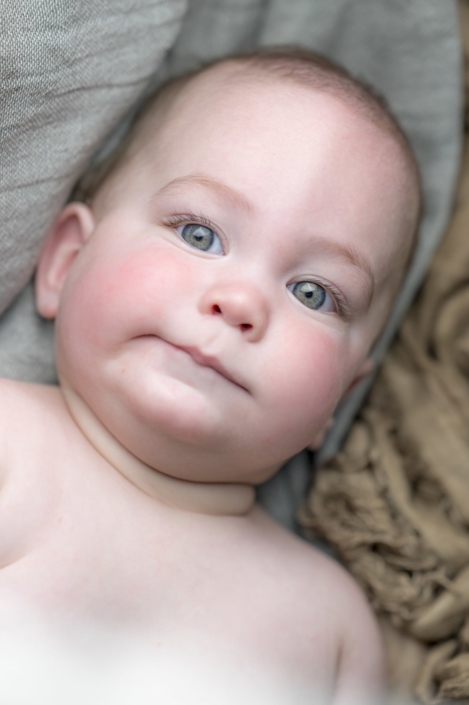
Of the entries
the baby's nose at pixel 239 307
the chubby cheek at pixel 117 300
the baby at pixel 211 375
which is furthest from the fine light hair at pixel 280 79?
the baby's nose at pixel 239 307

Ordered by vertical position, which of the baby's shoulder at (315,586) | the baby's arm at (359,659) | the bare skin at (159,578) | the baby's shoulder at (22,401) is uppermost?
the baby's shoulder at (22,401)

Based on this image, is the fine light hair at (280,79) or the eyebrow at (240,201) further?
the fine light hair at (280,79)

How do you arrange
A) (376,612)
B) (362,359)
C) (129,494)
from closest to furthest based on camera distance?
(129,494) < (362,359) < (376,612)

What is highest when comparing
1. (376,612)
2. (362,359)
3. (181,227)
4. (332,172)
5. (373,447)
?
(332,172)

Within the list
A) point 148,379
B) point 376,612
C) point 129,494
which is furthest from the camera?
point 376,612

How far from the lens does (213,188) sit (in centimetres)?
114

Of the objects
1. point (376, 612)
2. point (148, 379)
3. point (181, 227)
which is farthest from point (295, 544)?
point (181, 227)

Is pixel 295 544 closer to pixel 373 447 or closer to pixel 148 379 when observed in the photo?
pixel 373 447

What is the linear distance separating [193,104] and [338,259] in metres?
0.35

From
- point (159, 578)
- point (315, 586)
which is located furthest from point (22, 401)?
point (315, 586)

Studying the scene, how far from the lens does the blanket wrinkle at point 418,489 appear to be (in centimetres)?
136

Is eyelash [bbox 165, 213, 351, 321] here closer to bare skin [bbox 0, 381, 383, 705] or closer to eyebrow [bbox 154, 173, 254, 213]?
eyebrow [bbox 154, 173, 254, 213]

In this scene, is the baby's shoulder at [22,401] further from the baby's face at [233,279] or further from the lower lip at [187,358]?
the lower lip at [187,358]

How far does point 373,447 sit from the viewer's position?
1.48 metres
